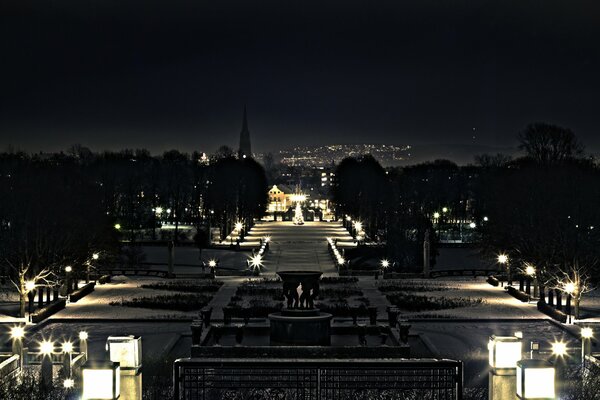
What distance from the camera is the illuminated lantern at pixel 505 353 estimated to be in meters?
16.1

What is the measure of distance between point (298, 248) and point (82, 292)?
3632cm

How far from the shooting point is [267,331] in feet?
109

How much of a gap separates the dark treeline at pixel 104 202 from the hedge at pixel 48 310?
129cm

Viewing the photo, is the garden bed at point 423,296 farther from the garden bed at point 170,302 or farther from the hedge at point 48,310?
the hedge at point 48,310

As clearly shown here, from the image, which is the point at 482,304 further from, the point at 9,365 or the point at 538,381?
the point at 538,381

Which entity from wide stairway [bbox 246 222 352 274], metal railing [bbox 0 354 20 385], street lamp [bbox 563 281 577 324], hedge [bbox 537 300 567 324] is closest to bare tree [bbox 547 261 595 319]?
street lamp [bbox 563 281 577 324]

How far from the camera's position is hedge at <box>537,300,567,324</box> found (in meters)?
38.6

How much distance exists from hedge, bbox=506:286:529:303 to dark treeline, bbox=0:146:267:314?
19.1 metres

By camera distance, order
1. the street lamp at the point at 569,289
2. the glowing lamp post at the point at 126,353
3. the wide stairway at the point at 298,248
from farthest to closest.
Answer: the wide stairway at the point at 298,248 < the street lamp at the point at 569,289 < the glowing lamp post at the point at 126,353

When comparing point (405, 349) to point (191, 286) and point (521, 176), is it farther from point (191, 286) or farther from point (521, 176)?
point (521, 176)

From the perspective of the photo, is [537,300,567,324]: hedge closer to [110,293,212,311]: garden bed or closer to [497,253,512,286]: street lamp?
[497,253,512,286]: street lamp

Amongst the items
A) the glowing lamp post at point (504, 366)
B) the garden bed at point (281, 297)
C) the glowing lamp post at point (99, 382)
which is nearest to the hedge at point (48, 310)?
the garden bed at point (281, 297)

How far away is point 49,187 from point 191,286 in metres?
12.4

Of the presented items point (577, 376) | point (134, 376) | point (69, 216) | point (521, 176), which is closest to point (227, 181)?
point (521, 176)
